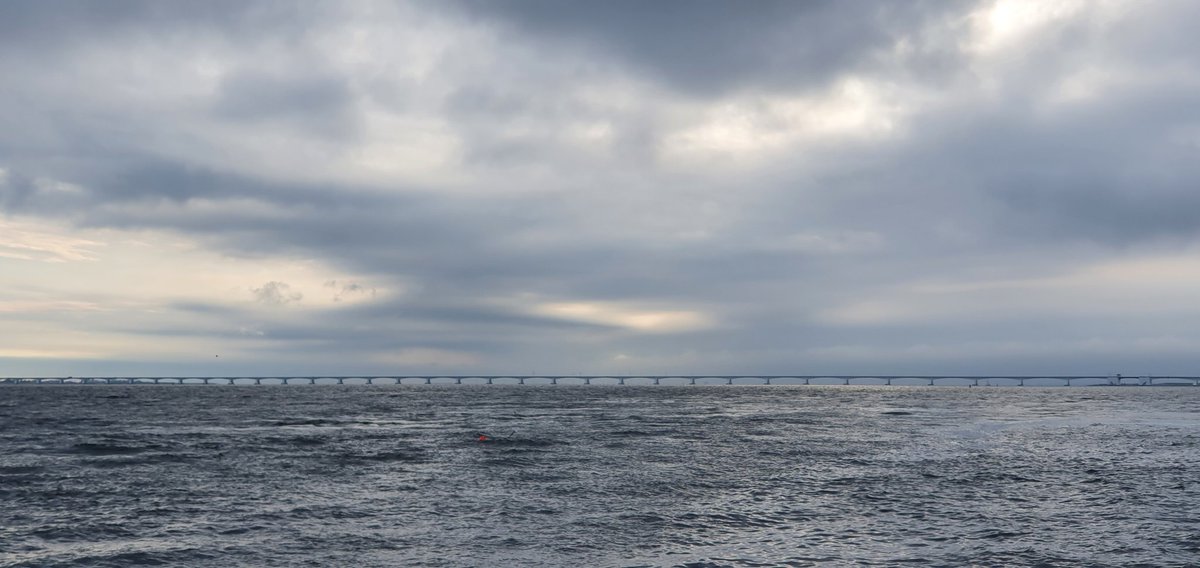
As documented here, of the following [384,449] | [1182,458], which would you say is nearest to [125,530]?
[384,449]

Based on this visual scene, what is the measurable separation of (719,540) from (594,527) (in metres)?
5.17

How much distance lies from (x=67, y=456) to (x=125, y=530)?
3301 cm

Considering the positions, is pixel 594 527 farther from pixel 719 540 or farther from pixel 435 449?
pixel 435 449

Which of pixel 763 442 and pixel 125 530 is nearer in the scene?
pixel 125 530

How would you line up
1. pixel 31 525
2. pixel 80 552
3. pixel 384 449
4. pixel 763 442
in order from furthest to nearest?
pixel 763 442
pixel 384 449
pixel 31 525
pixel 80 552

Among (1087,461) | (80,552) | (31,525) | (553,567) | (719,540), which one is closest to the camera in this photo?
(553,567)

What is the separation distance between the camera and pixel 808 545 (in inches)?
1160

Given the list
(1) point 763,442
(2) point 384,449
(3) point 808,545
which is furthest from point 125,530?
(1) point 763,442

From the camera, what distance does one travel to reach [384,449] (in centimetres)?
6594

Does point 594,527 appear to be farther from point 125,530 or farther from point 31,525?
point 31,525

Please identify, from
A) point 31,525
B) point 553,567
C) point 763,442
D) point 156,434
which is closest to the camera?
point 553,567

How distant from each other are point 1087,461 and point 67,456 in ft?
226

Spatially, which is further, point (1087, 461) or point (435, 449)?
point (435, 449)

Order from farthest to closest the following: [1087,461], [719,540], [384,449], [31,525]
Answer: [384,449] < [1087,461] < [31,525] < [719,540]
